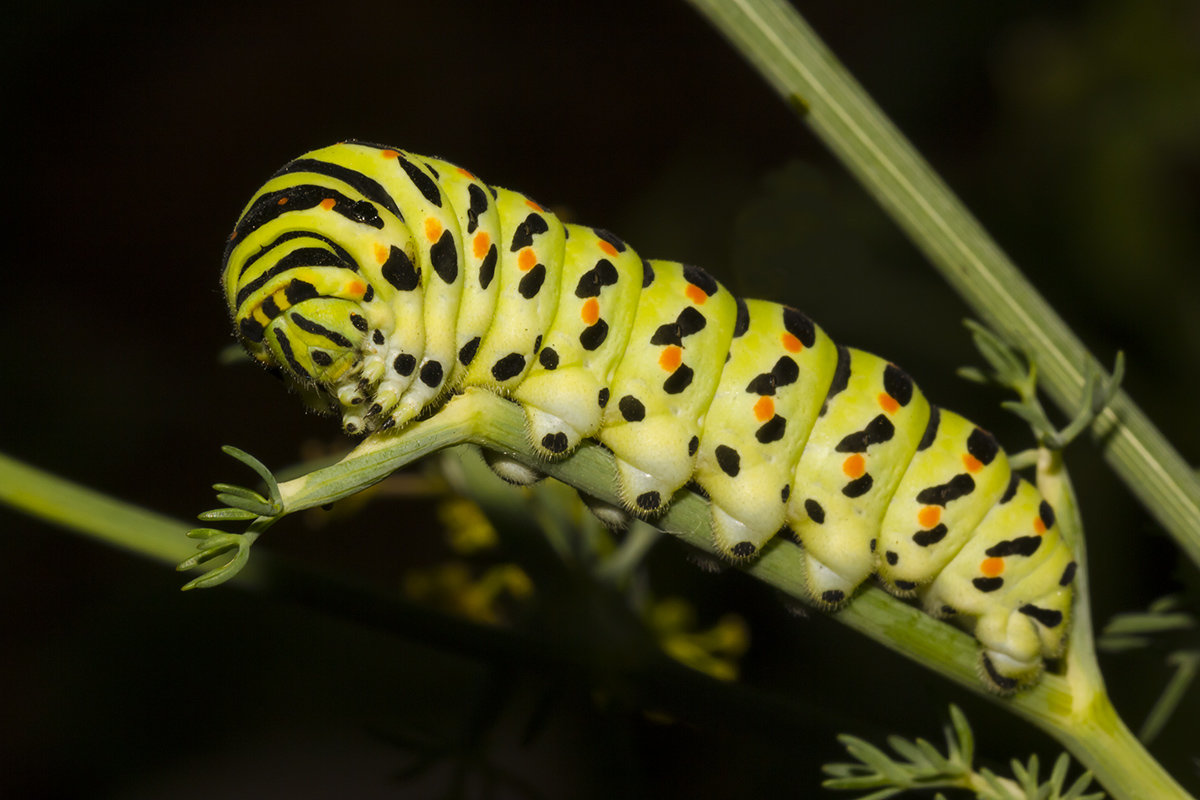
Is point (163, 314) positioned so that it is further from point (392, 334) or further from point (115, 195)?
point (392, 334)

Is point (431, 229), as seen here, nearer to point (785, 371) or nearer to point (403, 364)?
point (403, 364)

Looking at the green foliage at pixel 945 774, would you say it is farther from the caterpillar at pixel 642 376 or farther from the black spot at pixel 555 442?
the black spot at pixel 555 442

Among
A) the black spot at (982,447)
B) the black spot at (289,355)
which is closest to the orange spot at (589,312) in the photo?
the black spot at (289,355)

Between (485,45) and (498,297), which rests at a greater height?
(485,45)

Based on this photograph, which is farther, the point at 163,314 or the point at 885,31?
the point at 163,314

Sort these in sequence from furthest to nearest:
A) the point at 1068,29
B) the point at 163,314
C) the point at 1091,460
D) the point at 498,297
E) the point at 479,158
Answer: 1. the point at 479,158
2. the point at 163,314
3. the point at 1068,29
4. the point at 1091,460
5. the point at 498,297

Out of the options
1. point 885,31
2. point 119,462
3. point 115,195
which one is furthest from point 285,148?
point 885,31

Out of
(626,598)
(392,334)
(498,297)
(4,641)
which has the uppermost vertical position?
(498,297)
